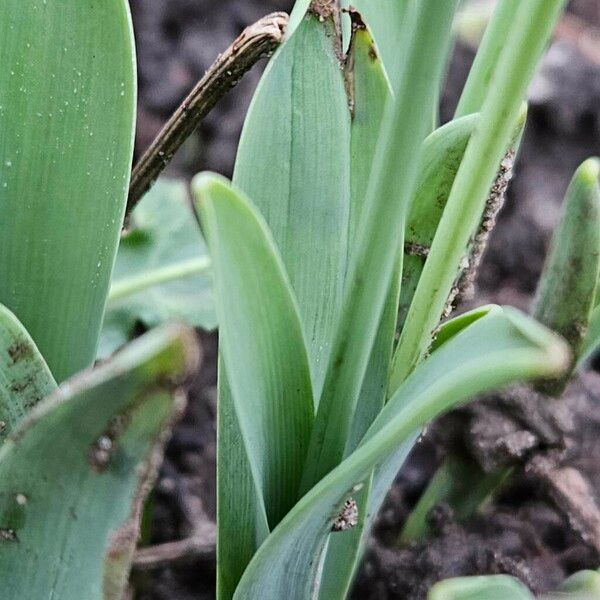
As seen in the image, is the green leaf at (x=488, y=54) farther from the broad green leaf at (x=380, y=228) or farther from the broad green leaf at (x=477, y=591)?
the broad green leaf at (x=477, y=591)

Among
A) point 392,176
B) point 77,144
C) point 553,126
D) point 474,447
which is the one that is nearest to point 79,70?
point 77,144

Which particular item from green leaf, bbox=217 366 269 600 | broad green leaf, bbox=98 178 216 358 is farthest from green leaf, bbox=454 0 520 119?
broad green leaf, bbox=98 178 216 358

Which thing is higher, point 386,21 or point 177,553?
point 386,21

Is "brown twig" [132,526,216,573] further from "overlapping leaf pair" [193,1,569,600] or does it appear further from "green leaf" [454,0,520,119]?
"green leaf" [454,0,520,119]

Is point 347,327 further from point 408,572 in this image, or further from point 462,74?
point 462,74

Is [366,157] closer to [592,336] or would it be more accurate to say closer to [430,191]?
[430,191]

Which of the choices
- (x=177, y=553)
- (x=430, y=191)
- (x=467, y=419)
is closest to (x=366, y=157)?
(x=430, y=191)

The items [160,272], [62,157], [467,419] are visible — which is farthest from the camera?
[160,272]

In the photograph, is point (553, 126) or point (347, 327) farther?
point (553, 126)
